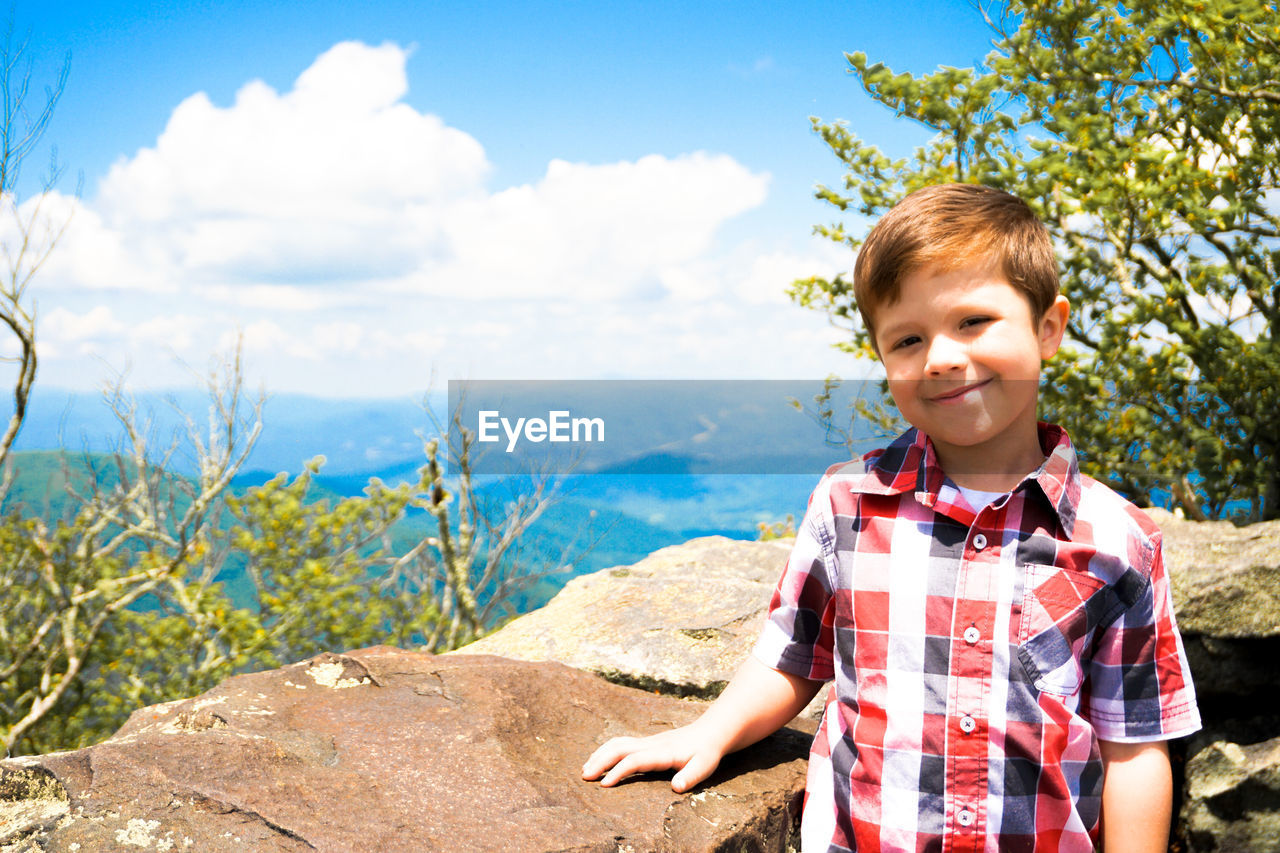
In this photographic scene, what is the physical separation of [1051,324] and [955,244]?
278 millimetres

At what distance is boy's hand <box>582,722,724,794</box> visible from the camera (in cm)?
189

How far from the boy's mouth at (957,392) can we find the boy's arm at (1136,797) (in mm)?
669

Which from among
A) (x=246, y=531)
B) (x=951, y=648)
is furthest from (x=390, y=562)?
(x=951, y=648)

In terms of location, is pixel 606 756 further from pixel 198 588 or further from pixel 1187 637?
pixel 198 588

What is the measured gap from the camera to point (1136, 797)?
→ 5.31ft

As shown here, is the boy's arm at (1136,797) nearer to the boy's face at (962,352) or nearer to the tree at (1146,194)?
the boy's face at (962,352)

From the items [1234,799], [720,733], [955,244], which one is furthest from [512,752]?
[1234,799]

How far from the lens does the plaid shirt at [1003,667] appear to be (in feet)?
5.22

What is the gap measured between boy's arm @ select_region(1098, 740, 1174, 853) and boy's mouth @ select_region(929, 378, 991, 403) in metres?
0.67

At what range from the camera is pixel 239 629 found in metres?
7.25

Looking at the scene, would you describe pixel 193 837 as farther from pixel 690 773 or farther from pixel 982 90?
pixel 982 90

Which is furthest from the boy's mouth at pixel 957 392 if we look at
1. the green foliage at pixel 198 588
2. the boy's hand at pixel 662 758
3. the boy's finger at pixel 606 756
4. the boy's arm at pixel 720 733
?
the green foliage at pixel 198 588

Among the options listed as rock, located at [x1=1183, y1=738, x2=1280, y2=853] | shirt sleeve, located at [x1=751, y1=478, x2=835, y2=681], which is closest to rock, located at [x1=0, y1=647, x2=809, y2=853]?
shirt sleeve, located at [x1=751, y1=478, x2=835, y2=681]

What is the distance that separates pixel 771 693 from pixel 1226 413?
156 inches
